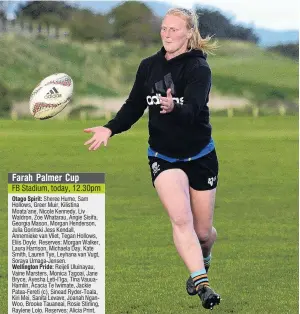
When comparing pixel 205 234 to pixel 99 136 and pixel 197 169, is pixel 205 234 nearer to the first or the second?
pixel 197 169

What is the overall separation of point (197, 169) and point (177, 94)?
1.95 ft

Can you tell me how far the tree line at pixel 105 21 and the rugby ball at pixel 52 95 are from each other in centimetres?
3798

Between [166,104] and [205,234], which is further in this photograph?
[205,234]

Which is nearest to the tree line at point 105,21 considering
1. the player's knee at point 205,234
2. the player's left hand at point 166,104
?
the player's knee at point 205,234

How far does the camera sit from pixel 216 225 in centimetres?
1278

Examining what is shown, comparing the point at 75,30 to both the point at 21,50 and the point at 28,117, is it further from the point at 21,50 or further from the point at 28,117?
the point at 28,117

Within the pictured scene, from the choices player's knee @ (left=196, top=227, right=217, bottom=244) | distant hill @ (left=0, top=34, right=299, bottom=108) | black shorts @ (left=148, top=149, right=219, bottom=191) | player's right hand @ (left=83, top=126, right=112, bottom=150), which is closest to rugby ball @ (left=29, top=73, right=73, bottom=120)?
player's right hand @ (left=83, top=126, right=112, bottom=150)

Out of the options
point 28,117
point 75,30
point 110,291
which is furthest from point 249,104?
point 110,291

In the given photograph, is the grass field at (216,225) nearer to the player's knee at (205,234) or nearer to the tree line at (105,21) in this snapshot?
the player's knee at (205,234)

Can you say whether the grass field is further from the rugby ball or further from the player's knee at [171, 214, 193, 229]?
the rugby ball

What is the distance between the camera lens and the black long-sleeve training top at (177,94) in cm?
748

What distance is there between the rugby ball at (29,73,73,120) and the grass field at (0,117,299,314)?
1470mm

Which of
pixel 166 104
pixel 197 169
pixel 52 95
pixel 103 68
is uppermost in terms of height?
pixel 103 68

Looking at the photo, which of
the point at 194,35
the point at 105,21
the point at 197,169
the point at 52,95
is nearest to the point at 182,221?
the point at 197,169
